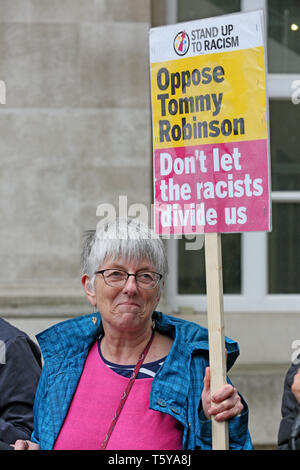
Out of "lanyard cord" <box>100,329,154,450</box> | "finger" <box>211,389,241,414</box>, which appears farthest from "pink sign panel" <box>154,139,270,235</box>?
"finger" <box>211,389,241,414</box>

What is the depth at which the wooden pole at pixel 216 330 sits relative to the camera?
7.63 ft

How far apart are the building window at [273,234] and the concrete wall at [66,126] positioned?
1.21 ft

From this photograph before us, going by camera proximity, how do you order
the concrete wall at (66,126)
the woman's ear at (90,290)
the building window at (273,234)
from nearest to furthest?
the woman's ear at (90,290) → the concrete wall at (66,126) → the building window at (273,234)

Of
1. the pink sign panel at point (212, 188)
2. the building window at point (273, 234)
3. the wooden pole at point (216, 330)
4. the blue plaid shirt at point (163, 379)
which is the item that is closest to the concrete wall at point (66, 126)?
the building window at point (273, 234)

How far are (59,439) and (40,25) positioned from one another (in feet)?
11.4

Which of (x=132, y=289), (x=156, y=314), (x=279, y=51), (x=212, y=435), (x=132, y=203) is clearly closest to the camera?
(x=212, y=435)

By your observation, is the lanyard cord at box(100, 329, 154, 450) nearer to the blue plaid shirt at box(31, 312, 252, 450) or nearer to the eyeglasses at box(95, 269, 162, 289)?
the blue plaid shirt at box(31, 312, 252, 450)

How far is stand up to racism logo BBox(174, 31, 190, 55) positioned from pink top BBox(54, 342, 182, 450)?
1178mm

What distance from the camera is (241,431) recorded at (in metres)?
2.39

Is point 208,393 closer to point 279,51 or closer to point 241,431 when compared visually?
point 241,431

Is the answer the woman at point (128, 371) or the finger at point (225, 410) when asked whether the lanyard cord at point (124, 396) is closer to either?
the woman at point (128, 371)

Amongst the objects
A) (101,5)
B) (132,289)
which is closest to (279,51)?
(101,5)

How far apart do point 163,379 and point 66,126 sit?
3.00 meters

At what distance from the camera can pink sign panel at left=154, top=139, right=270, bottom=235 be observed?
7.95ft
